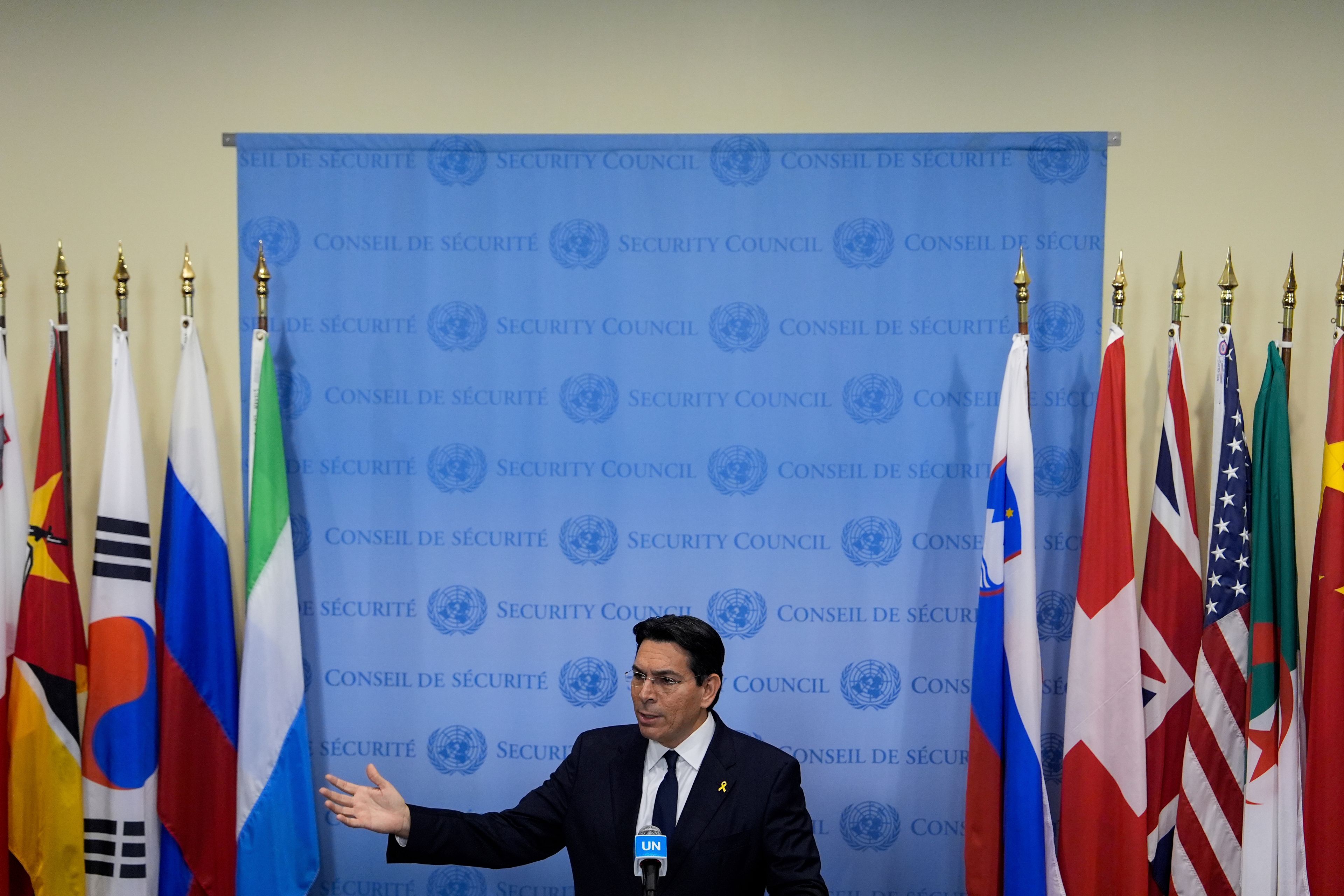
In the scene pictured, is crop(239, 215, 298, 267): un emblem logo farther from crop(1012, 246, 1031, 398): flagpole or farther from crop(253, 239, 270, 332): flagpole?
crop(1012, 246, 1031, 398): flagpole

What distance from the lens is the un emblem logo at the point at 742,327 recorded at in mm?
3367

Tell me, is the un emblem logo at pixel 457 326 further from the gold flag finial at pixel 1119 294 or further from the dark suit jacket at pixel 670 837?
the gold flag finial at pixel 1119 294

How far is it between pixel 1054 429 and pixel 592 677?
1651 millimetres

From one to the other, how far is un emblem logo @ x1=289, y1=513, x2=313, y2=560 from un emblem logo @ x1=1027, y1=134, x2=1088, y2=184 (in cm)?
254

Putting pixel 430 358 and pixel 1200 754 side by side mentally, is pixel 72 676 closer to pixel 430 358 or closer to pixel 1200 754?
pixel 430 358

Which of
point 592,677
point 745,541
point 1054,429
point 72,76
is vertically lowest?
point 592,677

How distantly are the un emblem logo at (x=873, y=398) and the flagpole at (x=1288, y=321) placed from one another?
1.11 m

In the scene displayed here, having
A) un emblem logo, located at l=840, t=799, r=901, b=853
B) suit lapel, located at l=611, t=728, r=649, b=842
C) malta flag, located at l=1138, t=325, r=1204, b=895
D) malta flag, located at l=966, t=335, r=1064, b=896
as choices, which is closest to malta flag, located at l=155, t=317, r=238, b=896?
suit lapel, located at l=611, t=728, r=649, b=842

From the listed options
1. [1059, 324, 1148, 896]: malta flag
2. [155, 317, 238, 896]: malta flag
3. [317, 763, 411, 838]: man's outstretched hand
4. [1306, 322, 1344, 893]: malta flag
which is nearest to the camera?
[317, 763, 411, 838]: man's outstretched hand

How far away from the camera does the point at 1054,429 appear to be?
3.35 metres

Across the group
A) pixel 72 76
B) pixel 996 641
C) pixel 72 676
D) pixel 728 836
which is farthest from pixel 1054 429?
pixel 72 76

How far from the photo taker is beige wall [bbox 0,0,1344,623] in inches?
131

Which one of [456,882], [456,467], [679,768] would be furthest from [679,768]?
[456,467]

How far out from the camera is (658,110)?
338 cm
